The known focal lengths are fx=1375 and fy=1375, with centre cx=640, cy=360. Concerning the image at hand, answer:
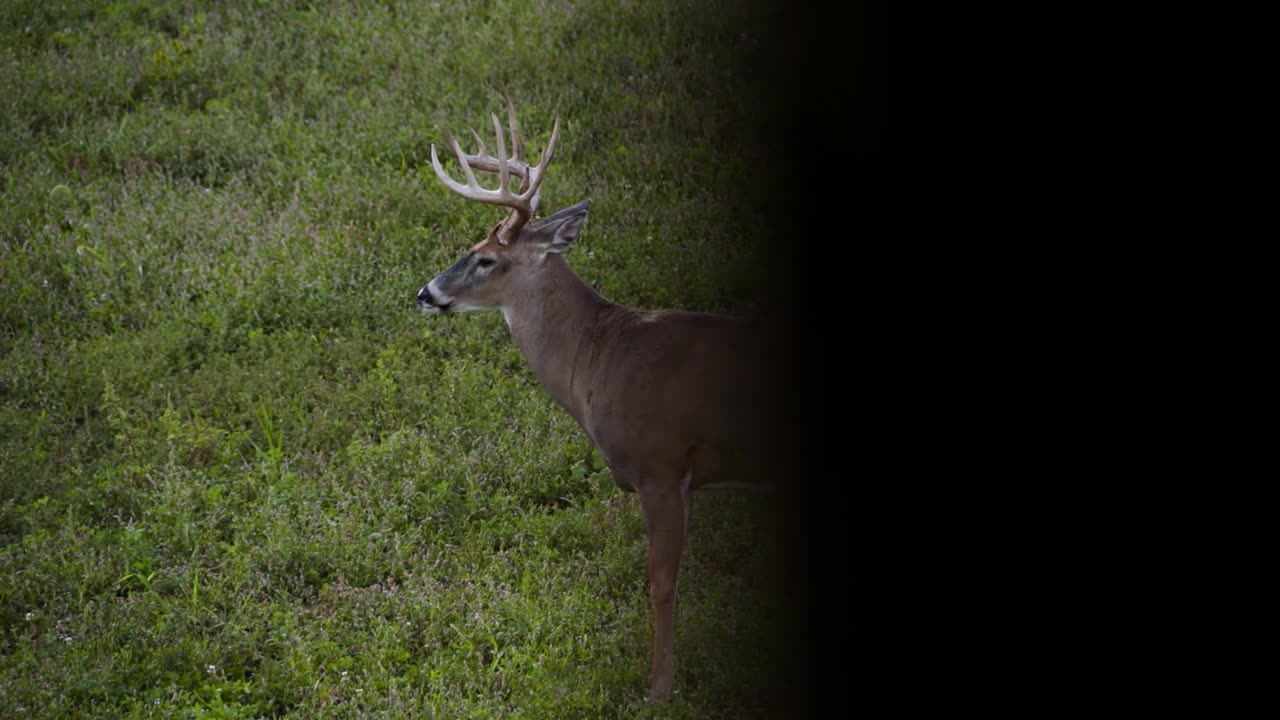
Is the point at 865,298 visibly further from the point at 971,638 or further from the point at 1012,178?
the point at 971,638

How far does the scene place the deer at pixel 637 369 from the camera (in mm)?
5078

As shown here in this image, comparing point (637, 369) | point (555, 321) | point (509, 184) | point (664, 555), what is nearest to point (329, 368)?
point (555, 321)

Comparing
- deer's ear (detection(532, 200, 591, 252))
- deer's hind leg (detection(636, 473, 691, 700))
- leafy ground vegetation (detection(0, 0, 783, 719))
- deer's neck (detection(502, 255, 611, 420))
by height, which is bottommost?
leafy ground vegetation (detection(0, 0, 783, 719))

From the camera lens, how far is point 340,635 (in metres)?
5.98

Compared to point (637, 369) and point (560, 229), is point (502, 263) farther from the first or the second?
point (637, 369)

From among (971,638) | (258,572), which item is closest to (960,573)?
(971,638)

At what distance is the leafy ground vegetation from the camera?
18.9 ft

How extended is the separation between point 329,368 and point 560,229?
8.99ft

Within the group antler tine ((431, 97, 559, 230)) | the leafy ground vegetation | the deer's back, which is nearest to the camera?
the deer's back

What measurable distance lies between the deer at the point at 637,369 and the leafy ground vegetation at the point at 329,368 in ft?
1.31

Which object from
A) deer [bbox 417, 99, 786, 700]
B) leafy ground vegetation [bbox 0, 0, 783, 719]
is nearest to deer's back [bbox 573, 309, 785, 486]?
deer [bbox 417, 99, 786, 700]

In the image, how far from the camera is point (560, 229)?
582 cm

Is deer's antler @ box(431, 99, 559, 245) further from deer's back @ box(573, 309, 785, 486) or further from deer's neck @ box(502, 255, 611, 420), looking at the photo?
deer's back @ box(573, 309, 785, 486)

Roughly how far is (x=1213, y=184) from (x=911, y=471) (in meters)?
0.49
